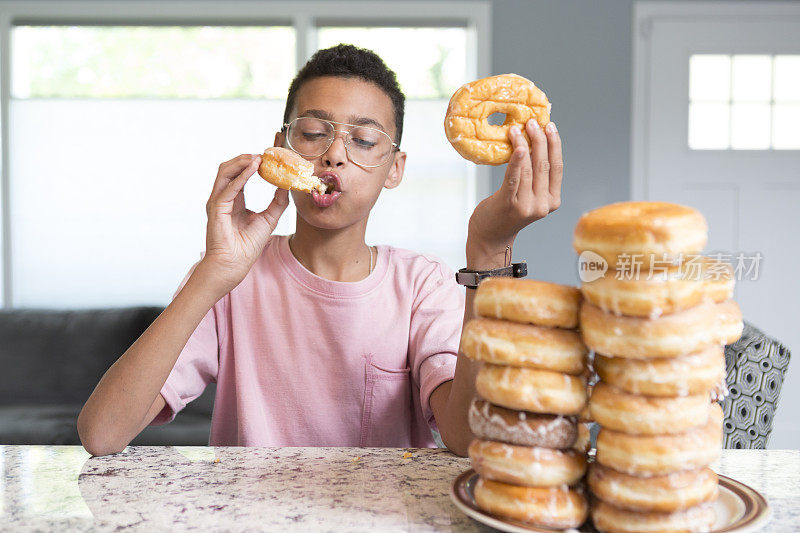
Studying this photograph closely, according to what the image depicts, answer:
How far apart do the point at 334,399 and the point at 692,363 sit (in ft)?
3.27

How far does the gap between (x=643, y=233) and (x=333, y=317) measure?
1.01 m

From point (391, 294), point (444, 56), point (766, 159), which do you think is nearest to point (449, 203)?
point (444, 56)

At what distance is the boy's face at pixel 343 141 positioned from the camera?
→ 1.48m

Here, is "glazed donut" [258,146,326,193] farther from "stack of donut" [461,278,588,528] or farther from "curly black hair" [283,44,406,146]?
"stack of donut" [461,278,588,528]

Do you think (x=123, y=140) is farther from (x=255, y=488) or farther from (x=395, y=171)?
(x=255, y=488)

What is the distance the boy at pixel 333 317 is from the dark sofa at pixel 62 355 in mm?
2065

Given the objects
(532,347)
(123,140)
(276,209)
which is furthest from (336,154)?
(123,140)

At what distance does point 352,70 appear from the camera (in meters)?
1.60

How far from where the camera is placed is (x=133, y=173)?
15.6 feet

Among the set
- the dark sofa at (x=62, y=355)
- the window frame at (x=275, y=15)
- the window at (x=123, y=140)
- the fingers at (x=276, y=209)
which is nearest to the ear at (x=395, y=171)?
the fingers at (x=276, y=209)

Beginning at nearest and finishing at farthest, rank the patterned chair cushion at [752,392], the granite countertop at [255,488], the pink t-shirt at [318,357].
Answer: the granite countertop at [255,488], the pink t-shirt at [318,357], the patterned chair cushion at [752,392]

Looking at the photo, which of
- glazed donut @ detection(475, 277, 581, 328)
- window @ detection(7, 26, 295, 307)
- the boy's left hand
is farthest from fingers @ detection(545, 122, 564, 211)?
window @ detection(7, 26, 295, 307)

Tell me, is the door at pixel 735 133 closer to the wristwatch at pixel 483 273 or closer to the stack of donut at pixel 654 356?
the wristwatch at pixel 483 273

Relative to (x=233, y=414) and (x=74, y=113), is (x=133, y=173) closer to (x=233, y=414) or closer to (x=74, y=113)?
(x=74, y=113)
